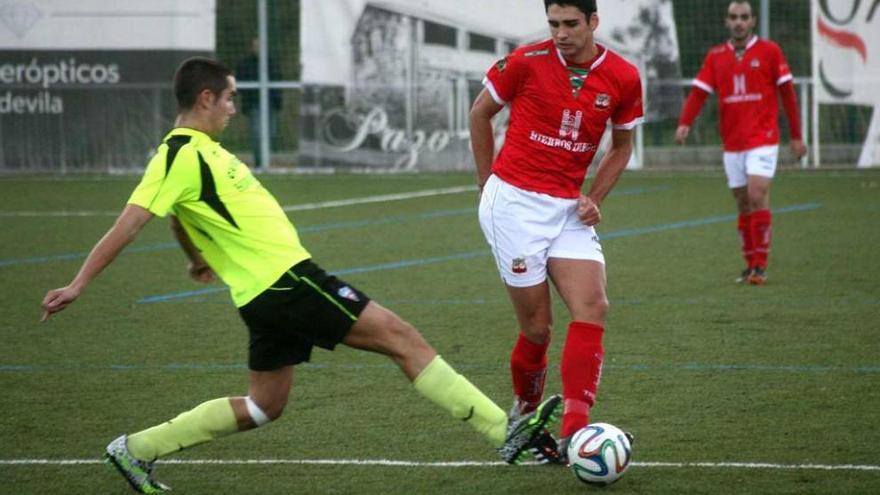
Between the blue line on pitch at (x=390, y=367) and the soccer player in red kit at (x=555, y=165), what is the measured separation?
188cm

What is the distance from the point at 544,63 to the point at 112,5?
60.2ft

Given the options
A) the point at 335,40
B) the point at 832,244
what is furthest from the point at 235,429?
the point at 335,40

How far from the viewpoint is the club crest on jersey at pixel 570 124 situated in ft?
19.8

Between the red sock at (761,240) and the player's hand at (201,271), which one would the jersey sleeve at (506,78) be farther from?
the red sock at (761,240)

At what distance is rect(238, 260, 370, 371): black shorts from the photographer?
17.4ft

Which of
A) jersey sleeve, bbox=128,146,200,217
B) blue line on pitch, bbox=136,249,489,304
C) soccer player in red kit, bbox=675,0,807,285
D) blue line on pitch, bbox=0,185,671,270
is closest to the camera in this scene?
jersey sleeve, bbox=128,146,200,217

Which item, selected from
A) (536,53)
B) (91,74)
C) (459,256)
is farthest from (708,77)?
(91,74)

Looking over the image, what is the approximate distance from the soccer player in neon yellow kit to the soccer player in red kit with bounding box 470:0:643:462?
24.8 inches

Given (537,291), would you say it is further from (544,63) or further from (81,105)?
(81,105)

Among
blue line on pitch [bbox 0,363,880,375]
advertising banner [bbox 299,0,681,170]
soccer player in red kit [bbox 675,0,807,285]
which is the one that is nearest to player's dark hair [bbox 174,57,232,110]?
blue line on pitch [bbox 0,363,880,375]

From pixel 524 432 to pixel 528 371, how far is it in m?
0.64

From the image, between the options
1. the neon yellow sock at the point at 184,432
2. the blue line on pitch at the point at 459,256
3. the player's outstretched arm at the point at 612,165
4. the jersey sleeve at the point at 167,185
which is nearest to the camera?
the jersey sleeve at the point at 167,185

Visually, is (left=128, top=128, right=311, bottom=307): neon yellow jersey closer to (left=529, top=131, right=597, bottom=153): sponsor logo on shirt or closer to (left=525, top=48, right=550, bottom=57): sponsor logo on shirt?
(left=529, top=131, right=597, bottom=153): sponsor logo on shirt

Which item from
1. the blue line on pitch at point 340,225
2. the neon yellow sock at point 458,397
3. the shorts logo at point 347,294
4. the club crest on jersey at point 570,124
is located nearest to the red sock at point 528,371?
the neon yellow sock at point 458,397
